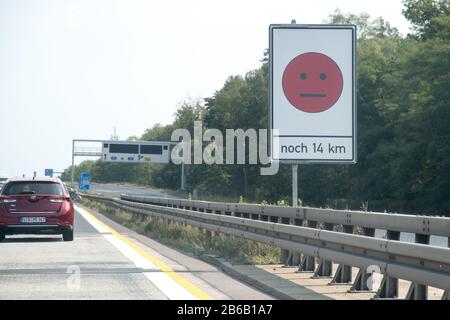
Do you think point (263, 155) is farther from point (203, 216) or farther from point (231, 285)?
point (231, 285)

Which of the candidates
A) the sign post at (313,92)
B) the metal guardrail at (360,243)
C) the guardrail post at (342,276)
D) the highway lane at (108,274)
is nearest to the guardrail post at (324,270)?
the metal guardrail at (360,243)

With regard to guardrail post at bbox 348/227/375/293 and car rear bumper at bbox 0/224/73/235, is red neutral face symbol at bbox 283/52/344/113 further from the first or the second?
car rear bumper at bbox 0/224/73/235

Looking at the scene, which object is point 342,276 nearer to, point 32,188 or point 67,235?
point 67,235

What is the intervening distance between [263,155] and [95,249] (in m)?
67.3

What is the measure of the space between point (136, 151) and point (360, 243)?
360ft

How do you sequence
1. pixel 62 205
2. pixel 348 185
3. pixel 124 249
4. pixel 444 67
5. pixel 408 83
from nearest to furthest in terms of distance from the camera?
1. pixel 124 249
2. pixel 62 205
3. pixel 444 67
4. pixel 408 83
5. pixel 348 185

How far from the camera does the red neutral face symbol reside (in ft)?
54.7

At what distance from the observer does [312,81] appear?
1677 cm

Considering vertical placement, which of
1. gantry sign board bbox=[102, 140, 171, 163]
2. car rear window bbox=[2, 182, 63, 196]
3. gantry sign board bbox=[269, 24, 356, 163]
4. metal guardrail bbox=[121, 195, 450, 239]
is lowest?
metal guardrail bbox=[121, 195, 450, 239]

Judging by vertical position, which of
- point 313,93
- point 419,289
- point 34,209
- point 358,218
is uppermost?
point 313,93

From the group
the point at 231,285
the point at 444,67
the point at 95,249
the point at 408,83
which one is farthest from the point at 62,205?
the point at 408,83

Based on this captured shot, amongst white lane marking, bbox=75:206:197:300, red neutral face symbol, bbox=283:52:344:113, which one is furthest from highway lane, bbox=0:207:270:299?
red neutral face symbol, bbox=283:52:344:113

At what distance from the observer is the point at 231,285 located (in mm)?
12227

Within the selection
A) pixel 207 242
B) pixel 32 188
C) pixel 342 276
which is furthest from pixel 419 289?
pixel 32 188
